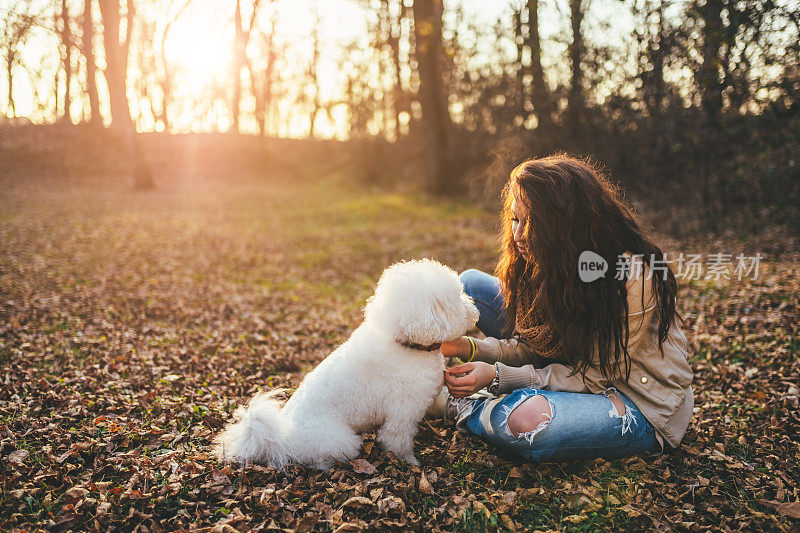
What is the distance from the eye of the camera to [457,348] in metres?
3.07

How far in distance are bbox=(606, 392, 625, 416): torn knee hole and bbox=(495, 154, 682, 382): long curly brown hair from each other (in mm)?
→ 103

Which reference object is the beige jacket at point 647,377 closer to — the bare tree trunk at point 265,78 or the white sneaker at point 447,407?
the white sneaker at point 447,407

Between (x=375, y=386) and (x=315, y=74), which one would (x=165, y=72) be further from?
(x=375, y=386)

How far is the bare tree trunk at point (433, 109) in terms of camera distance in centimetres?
1364

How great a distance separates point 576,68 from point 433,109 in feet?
13.8

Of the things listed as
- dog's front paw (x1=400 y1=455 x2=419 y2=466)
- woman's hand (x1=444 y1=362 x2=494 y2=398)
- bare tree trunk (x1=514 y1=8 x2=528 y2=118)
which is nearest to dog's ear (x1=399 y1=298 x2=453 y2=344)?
woman's hand (x1=444 y1=362 x2=494 y2=398)

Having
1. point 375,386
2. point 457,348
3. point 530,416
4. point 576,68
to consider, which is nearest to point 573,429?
point 530,416

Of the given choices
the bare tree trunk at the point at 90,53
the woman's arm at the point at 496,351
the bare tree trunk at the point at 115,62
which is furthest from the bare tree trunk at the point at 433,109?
the bare tree trunk at the point at 90,53

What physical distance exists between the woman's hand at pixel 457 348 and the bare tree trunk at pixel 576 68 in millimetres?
11159

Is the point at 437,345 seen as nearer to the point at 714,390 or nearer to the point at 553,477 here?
the point at 553,477

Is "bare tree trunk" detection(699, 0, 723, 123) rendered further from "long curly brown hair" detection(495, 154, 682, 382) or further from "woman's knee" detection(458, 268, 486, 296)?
"woman's knee" detection(458, 268, 486, 296)

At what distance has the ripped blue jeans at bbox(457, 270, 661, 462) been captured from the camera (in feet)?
8.73

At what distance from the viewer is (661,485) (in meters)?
2.81

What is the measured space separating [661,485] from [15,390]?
4.70m
